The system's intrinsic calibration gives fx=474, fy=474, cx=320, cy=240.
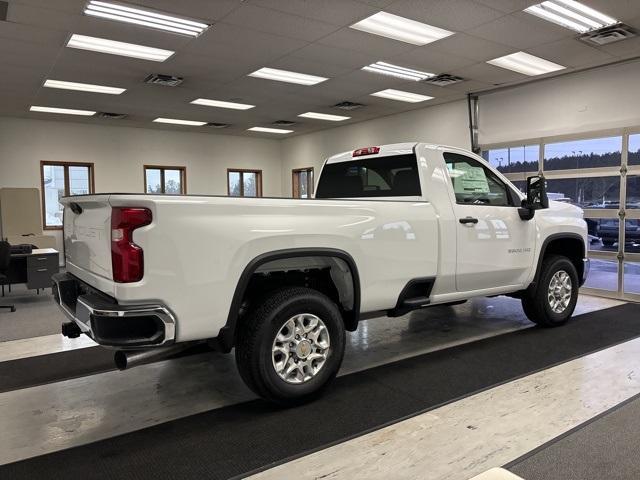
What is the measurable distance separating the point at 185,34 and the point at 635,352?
561 centimetres

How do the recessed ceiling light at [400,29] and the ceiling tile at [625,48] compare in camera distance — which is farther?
the ceiling tile at [625,48]

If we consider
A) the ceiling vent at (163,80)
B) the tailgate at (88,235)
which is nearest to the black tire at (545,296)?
the tailgate at (88,235)

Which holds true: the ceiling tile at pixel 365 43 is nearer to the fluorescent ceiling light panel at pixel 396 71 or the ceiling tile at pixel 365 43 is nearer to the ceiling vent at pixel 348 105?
the fluorescent ceiling light panel at pixel 396 71

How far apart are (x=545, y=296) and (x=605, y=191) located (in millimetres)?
3175

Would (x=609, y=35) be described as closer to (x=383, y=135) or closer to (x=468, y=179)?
(x=468, y=179)

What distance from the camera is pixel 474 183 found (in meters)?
4.13

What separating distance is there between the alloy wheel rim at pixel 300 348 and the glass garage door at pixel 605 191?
17.6 ft

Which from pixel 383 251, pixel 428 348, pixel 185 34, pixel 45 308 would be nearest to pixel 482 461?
pixel 383 251

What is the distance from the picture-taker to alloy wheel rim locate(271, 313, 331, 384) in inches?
112

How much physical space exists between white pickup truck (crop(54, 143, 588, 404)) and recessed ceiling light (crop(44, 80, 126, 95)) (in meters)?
5.50

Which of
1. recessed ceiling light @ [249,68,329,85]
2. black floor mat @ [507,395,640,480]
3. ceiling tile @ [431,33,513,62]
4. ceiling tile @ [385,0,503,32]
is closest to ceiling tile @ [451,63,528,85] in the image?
ceiling tile @ [431,33,513,62]

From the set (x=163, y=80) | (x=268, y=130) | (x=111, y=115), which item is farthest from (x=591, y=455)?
(x=268, y=130)

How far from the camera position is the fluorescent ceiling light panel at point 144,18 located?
476cm

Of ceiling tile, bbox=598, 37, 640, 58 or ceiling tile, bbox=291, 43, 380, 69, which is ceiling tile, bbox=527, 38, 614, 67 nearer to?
ceiling tile, bbox=598, 37, 640, 58
